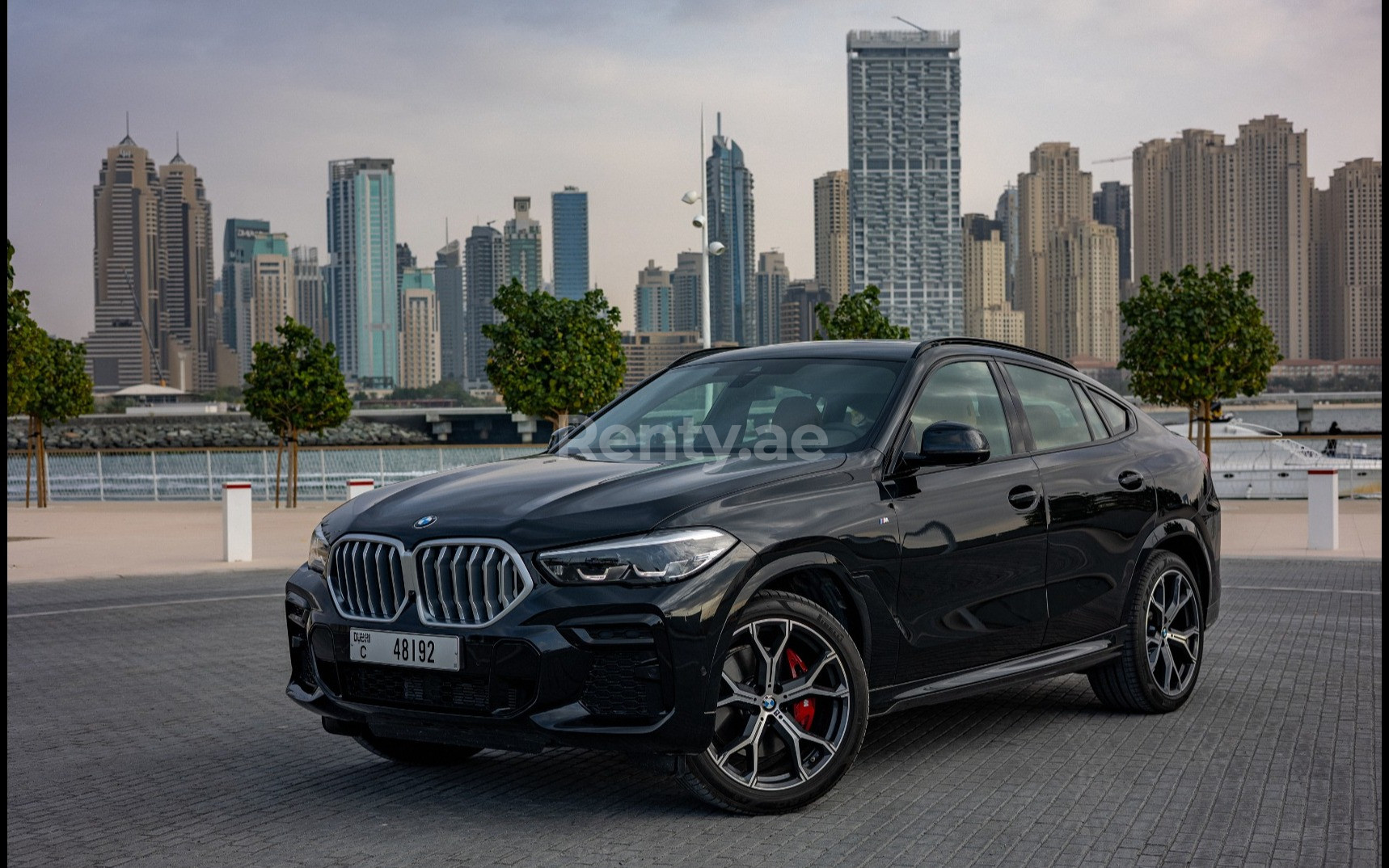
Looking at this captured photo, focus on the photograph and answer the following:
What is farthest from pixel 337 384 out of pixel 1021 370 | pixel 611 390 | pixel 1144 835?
pixel 1144 835

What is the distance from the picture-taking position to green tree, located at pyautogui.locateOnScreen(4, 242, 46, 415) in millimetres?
23109

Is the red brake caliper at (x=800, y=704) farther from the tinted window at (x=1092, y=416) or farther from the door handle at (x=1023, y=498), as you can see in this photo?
the tinted window at (x=1092, y=416)

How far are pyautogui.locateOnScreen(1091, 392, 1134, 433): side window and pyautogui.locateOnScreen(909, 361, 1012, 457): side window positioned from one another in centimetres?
90

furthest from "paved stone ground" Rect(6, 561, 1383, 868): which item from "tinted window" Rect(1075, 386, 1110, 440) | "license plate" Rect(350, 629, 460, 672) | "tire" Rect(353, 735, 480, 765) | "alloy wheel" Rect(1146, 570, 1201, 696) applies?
"tinted window" Rect(1075, 386, 1110, 440)

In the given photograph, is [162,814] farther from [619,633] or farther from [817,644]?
[817,644]

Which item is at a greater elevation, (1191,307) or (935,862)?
(1191,307)

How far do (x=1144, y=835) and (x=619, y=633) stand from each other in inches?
72.7

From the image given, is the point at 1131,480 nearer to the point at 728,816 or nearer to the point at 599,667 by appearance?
the point at 728,816

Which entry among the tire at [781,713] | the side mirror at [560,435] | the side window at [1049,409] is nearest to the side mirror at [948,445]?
the tire at [781,713]

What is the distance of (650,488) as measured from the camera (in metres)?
4.90

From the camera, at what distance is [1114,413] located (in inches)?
276

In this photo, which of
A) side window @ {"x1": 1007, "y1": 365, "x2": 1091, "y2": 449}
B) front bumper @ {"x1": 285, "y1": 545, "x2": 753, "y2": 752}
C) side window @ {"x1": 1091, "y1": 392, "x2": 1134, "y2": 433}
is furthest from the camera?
side window @ {"x1": 1091, "y1": 392, "x2": 1134, "y2": 433}

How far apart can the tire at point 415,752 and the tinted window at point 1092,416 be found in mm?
3165

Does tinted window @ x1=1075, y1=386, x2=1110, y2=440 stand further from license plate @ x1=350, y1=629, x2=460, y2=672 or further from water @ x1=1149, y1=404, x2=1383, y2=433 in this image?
water @ x1=1149, y1=404, x2=1383, y2=433
